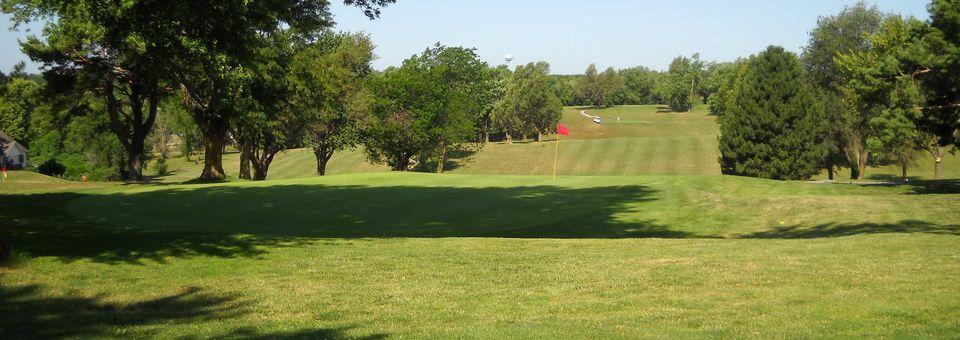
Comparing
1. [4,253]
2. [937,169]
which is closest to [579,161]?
[937,169]

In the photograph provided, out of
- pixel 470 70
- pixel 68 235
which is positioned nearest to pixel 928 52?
pixel 68 235

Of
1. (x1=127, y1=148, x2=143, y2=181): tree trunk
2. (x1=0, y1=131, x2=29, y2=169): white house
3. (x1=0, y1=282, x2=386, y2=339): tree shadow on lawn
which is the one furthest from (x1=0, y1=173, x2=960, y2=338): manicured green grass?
(x1=0, y1=131, x2=29, y2=169): white house

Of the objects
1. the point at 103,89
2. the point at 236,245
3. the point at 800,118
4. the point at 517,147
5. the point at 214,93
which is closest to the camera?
the point at 236,245

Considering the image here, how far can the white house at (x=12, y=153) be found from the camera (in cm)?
9097

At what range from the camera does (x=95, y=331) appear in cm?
834

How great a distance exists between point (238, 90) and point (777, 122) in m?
47.3

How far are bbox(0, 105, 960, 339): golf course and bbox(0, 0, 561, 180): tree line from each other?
4.76m

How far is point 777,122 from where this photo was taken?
217 ft

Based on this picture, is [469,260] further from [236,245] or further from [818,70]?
[818,70]

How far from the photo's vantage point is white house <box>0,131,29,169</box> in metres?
91.0

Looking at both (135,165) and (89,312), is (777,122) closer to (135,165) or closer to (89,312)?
(135,165)

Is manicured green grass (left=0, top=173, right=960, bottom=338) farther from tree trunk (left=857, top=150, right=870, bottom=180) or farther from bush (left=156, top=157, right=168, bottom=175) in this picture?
bush (left=156, top=157, right=168, bottom=175)

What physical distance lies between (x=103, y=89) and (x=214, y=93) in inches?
372

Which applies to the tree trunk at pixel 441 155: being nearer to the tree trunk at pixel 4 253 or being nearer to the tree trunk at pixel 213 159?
the tree trunk at pixel 213 159
